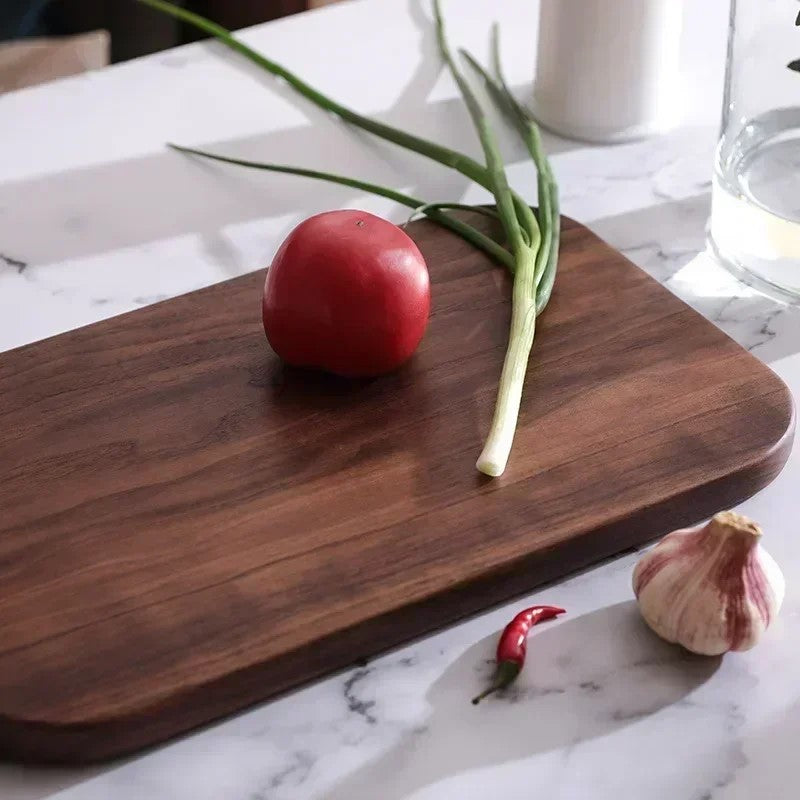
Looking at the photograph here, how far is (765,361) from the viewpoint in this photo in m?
0.99

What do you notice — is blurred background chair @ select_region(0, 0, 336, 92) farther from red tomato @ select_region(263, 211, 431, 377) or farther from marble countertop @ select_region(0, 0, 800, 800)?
red tomato @ select_region(263, 211, 431, 377)

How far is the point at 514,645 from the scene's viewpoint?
0.73 m

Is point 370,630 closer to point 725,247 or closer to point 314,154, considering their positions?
point 725,247

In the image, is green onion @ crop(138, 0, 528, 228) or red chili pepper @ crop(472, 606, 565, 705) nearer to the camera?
red chili pepper @ crop(472, 606, 565, 705)

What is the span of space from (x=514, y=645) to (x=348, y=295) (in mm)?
287

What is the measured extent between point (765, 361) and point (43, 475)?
1.84ft

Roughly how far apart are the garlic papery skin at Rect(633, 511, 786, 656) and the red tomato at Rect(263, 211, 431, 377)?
0.88 ft

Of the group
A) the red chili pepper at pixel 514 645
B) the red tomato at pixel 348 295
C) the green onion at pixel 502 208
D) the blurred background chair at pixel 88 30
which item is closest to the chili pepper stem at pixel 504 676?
the red chili pepper at pixel 514 645

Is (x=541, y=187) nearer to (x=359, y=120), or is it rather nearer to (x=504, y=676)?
(x=359, y=120)

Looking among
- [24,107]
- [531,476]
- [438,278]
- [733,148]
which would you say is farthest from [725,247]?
[24,107]

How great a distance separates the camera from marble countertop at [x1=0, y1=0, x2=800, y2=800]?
68 cm

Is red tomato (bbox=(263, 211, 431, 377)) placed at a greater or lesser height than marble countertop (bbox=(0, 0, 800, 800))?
greater

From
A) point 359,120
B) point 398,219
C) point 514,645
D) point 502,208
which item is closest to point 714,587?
point 514,645

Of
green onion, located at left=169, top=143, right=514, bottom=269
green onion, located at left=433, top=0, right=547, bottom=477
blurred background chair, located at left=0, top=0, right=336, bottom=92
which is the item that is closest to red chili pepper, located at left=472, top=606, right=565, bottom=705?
green onion, located at left=433, top=0, right=547, bottom=477
